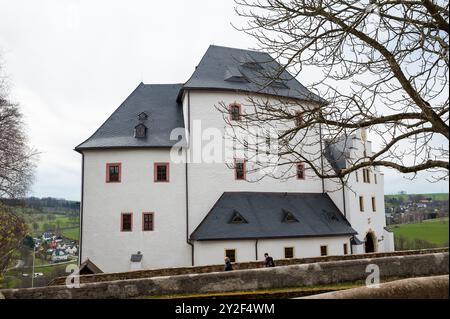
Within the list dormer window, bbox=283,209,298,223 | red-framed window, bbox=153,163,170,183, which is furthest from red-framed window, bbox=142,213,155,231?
dormer window, bbox=283,209,298,223

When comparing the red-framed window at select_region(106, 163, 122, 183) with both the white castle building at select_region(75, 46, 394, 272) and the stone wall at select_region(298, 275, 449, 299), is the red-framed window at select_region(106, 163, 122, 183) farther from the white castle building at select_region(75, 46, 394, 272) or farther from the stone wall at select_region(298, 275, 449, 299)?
the stone wall at select_region(298, 275, 449, 299)

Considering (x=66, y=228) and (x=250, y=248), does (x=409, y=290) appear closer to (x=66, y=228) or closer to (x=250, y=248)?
(x=250, y=248)

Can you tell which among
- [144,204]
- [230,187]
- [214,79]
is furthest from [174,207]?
[214,79]

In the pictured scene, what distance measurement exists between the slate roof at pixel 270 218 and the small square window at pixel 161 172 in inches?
117

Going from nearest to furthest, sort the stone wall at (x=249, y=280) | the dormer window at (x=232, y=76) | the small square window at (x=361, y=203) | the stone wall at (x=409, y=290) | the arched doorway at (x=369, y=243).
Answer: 1. the stone wall at (x=409, y=290)
2. the stone wall at (x=249, y=280)
3. the dormer window at (x=232, y=76)
4. the small square window at (x=361, y=203)
5. the arched doorway at (x=369, y=243)

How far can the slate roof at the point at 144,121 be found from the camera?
2017 centimetres

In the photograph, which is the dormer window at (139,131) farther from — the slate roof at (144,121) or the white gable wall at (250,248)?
the white gable wall at (250,248)

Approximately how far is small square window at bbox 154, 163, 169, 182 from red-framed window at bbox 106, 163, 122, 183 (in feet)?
6.00

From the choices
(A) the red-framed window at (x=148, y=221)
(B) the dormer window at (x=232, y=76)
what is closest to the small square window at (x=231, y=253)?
(A) the red-framed window at (x=148, y=221)

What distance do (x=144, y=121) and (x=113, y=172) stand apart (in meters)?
3.48

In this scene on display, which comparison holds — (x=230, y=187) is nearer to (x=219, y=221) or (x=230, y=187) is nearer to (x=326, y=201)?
(x=219, y=221)

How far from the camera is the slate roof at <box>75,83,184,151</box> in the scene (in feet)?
66.2

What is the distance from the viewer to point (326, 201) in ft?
74.3

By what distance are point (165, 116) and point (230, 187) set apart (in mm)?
5618
